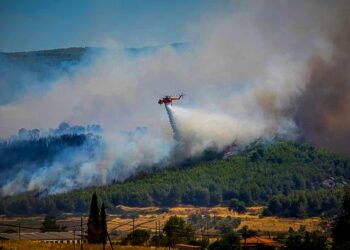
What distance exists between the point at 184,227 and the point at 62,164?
49.0 m

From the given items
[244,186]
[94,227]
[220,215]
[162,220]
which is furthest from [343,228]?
[244,186]

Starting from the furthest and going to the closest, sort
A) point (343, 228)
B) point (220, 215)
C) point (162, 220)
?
1. point (220, 215)
2. point (162, 220)
3. point (343, 228)

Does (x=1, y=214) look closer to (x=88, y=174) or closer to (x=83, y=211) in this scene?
(x=83, y=211)

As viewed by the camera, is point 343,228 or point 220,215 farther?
point 220,215

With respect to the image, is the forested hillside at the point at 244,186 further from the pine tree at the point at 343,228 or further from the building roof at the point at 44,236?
the pine tree at the point at 343,228

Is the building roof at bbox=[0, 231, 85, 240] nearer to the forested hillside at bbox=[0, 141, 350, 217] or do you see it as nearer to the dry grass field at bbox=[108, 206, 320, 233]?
the dry grass field at bbox=[108, 206, 320, 233]

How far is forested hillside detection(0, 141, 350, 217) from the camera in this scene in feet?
435

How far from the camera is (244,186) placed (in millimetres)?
154500

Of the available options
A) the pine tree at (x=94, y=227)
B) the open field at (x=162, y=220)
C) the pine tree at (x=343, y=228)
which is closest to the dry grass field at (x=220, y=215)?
the open field at (x=162, y=220)

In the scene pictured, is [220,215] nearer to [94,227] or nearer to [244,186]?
[244,186]

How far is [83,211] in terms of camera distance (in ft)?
424

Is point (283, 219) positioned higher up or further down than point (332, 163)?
further down

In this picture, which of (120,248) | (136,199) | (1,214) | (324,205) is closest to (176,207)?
(136,199)

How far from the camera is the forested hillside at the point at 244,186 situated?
435 feet
